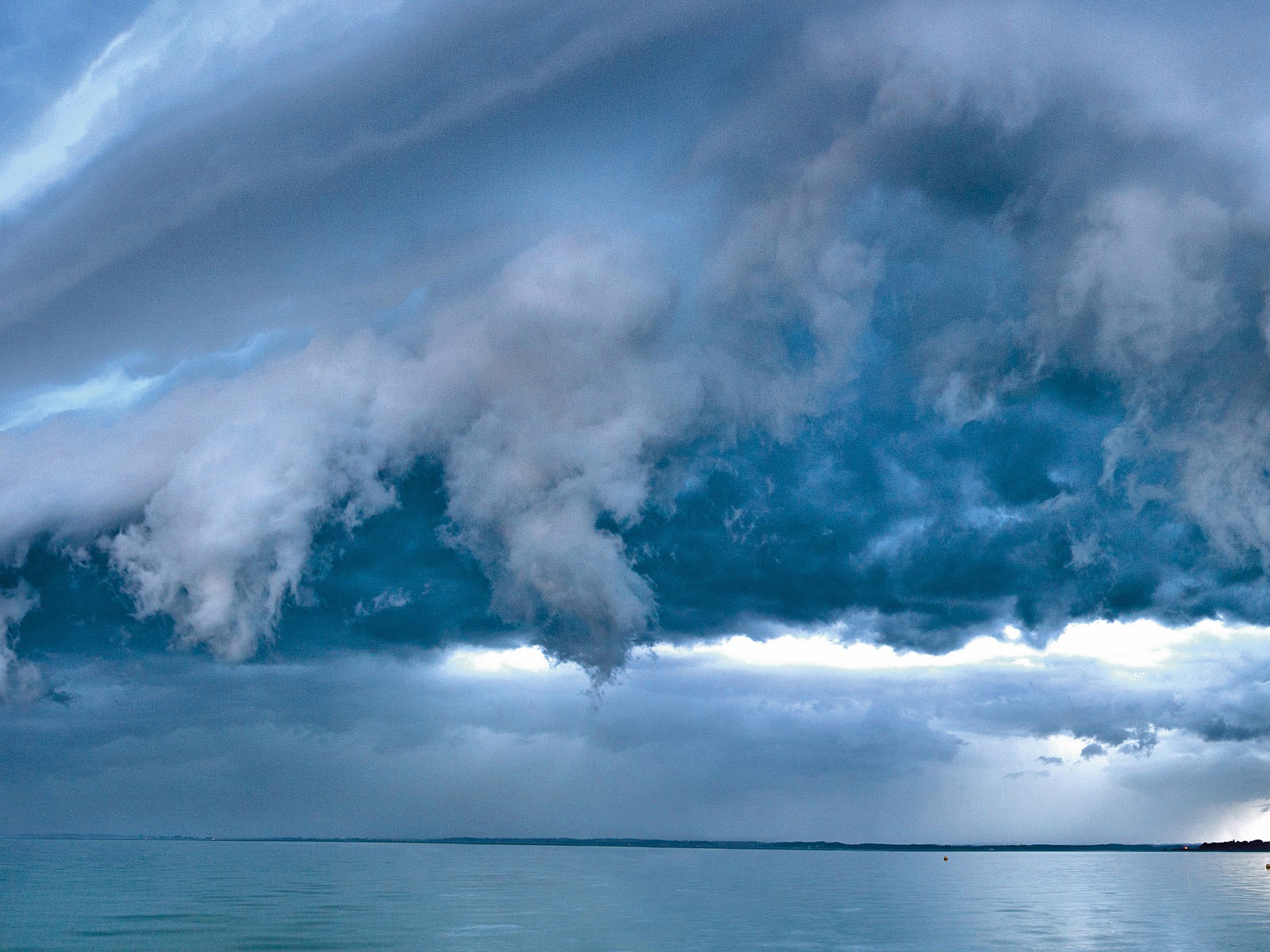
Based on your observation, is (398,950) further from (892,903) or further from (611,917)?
(892,903)

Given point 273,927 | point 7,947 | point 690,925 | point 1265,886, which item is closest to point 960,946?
point 690,925

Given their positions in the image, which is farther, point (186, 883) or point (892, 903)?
point (186, 883)

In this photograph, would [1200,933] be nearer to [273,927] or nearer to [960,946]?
[960,946]

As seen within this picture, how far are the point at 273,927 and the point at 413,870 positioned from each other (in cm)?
12561

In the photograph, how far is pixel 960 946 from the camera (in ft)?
233

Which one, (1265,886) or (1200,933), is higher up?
(1200,933)

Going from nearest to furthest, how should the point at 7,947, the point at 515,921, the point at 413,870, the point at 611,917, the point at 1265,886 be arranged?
the point at 7,947, the point at 515,921, the point at 611,917, the point at 1265,886, the point at 413,870

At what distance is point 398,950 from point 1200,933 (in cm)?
6309

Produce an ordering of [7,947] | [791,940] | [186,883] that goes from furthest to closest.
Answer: [186,883] → [791,940] → [7,947]

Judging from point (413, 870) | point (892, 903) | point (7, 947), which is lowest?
point (413, 870)

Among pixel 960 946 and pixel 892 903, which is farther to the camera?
pixel 892 903

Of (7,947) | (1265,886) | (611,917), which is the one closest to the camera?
(7,947)

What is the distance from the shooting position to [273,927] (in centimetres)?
7362

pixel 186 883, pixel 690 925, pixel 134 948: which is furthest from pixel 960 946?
pixel 186 883
